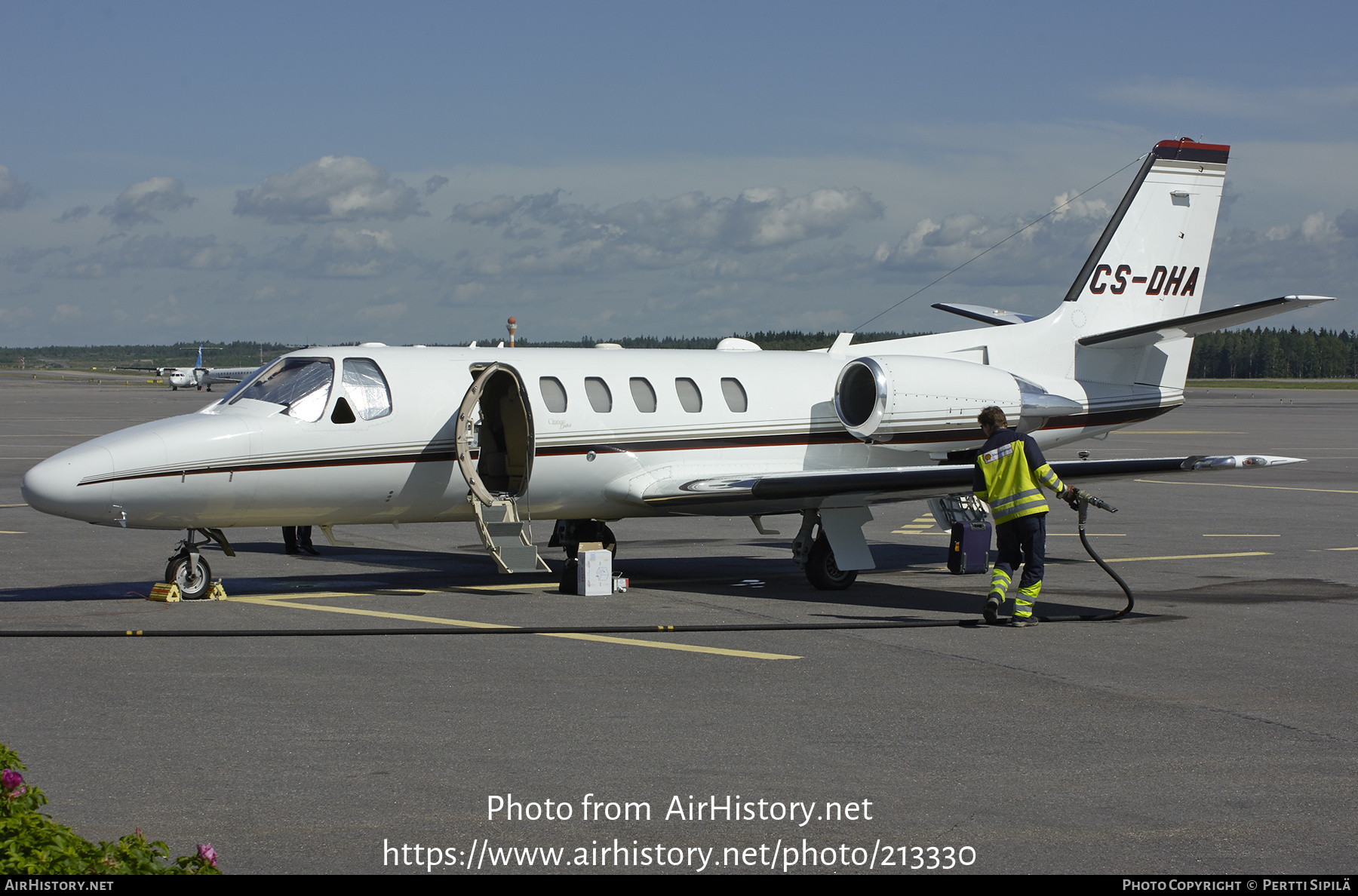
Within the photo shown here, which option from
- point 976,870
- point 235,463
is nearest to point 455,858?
point 976,870

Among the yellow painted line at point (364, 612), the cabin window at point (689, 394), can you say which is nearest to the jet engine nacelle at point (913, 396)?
the cabin window at point (689, 394)

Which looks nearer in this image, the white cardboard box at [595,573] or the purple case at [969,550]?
the white cardboard box at [595,573]

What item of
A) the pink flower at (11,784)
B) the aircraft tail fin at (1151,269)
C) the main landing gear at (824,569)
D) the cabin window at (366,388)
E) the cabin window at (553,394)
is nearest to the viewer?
the pink flower at (11,784)

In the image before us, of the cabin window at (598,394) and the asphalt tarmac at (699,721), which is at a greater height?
the cabin window at (598,394)

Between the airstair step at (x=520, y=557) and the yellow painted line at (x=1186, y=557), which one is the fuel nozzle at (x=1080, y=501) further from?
the airstair step at (x=520, y=557)

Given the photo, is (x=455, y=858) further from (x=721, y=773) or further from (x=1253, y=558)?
(x=1253, y=558)

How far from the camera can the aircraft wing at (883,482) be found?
43.8ft

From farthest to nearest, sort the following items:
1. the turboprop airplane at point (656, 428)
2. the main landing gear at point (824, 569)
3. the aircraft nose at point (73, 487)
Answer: the main landing gear at point (824, 569) → the turboprop airplane at point (656, 428) → the aircraft nose at point (73, 487)

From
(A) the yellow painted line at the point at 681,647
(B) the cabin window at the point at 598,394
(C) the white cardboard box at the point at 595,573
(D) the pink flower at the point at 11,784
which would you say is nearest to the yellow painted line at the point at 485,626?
(A) the yellow painted line at the point at 681,647

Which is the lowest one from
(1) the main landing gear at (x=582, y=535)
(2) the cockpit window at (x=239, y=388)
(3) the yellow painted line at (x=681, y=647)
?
(3) the yellow painted line at (x=681, y=647)

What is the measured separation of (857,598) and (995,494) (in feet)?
8.03

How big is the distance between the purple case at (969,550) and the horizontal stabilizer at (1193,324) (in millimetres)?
3562

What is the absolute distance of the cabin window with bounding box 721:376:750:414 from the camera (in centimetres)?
1537

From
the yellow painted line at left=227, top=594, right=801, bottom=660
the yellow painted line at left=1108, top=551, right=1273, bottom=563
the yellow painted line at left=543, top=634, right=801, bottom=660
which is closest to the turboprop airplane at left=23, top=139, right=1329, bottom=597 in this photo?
the yellow painted line at left=227, top=594, right=801, bottom=660
